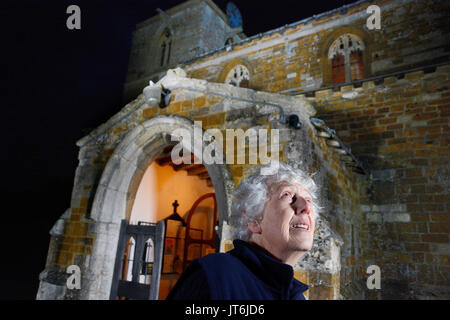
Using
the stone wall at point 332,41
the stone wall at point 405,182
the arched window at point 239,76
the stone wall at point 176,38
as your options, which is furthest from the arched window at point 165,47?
the stone wall at point 405,182

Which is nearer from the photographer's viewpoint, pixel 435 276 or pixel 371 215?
pixel 435 276

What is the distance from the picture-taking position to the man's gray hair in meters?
1.43

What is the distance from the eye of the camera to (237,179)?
3.78 meters

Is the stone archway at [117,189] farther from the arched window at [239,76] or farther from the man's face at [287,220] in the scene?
the arched window at [239,76]

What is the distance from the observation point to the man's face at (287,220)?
1.29 m

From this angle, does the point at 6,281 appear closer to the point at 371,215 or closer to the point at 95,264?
the point at 95,264

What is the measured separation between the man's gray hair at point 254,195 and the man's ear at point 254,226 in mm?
16

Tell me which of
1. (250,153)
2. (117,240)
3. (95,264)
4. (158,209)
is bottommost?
(95,264)

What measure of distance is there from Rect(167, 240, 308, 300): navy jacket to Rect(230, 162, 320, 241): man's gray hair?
18cm

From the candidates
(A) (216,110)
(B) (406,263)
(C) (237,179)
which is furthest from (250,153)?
(B) (406,263)

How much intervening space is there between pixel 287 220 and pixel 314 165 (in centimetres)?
256

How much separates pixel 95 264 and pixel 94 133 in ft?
8.76

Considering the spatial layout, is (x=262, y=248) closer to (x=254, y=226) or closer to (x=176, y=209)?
(x=254, y=226)

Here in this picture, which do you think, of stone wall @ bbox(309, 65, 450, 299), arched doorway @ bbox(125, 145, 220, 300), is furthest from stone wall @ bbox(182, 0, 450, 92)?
arched doorway @ bbox(125, 145, 220, 300)
